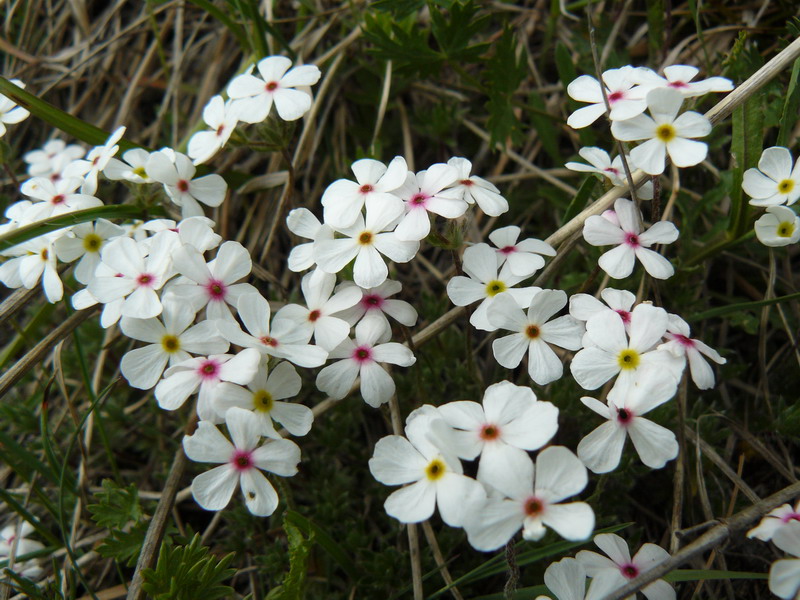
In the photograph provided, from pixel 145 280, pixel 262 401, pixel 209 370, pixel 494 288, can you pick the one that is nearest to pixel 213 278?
pixel 145 280

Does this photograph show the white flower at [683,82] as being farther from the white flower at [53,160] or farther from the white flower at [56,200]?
the white flower at [53,160]

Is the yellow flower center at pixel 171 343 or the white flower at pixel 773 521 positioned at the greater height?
the yellow flower center at pixel 171 343

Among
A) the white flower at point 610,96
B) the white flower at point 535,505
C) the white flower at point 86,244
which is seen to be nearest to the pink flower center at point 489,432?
Result: the white flower at point 535,505

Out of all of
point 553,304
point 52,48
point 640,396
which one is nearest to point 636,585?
point 640,396

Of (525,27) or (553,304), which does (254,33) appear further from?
(553,304)

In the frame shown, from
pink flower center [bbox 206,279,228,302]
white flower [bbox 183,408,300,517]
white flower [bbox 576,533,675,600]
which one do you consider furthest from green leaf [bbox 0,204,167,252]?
white flower [bbox 576,533,675,600]

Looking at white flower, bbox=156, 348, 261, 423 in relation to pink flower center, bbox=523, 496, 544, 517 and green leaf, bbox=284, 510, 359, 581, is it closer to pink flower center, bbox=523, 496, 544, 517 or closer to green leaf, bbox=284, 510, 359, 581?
green leaf, bbox=284, 510, 359, 581

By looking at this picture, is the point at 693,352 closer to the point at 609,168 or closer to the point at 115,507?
the point at 609,168
